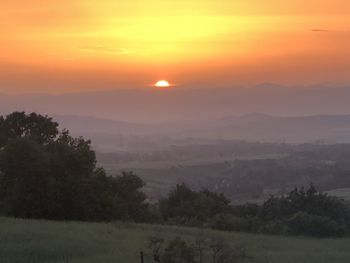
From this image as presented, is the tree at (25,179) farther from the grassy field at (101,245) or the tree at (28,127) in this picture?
the tree at (28,127)

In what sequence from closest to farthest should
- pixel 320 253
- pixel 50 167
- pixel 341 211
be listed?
pixel 320 253 < pixel 50 167 < pixel 341 211

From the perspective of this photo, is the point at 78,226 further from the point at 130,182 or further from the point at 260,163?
the point at 260,163

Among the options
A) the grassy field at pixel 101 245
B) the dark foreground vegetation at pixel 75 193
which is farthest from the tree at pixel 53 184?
the grassy field at pixel 101 245

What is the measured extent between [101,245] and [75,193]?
42.1 ft

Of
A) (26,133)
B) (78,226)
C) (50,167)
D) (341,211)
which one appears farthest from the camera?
(341,211)

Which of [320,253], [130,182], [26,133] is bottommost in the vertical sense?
[320,253]

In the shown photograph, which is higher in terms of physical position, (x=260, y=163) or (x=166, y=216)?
(x=260, y=163)

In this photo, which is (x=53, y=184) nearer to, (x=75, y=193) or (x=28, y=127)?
(x=75, y=193)

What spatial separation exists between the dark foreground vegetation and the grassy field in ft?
19.3

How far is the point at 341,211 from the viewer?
4788cm

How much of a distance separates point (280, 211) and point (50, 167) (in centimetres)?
2059

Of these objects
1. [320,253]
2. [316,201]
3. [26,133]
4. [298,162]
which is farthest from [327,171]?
[320,253]

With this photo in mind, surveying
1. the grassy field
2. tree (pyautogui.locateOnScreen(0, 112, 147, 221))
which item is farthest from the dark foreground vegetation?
the grassy field

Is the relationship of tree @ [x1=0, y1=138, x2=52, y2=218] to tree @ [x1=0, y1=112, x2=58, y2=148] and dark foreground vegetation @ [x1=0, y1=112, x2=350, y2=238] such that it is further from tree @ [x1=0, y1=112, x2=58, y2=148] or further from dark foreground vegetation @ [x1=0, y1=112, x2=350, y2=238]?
tree @ [x1=0, y1=112, x2=58, y2=148]
